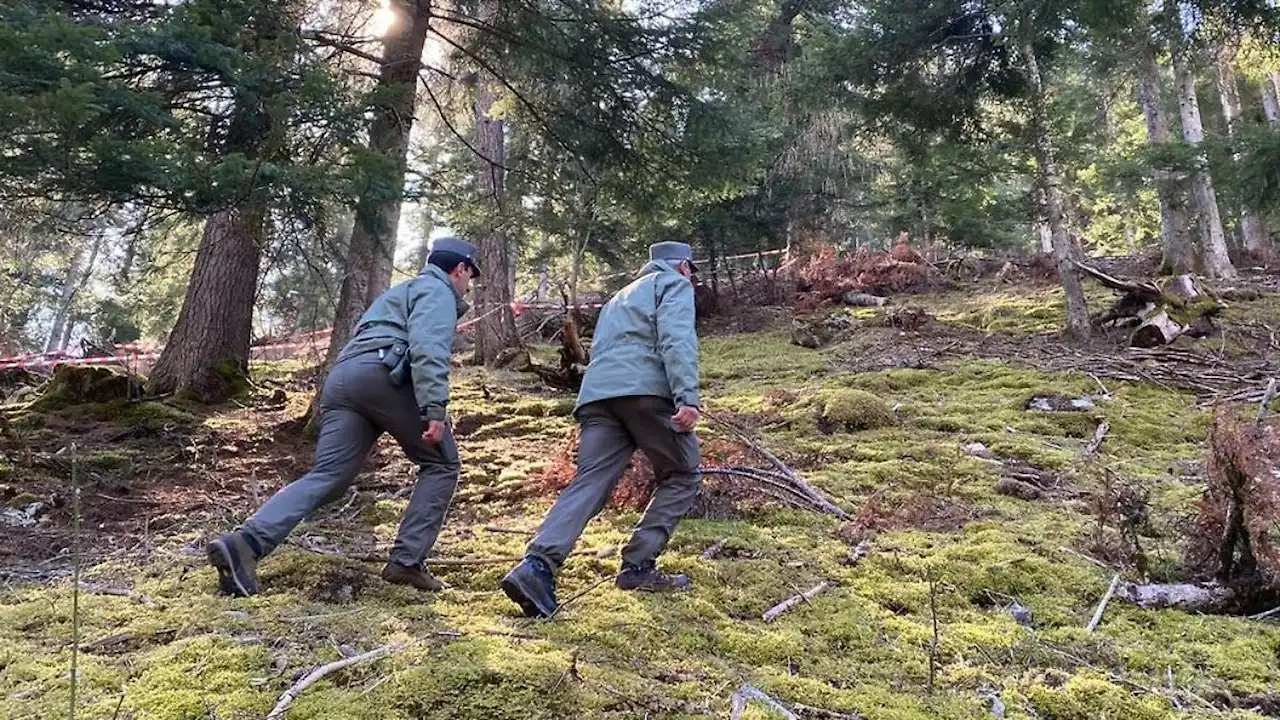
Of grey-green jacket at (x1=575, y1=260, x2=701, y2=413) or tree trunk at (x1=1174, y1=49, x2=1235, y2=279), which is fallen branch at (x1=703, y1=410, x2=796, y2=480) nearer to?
grey-green jacket at (x1=575, y1=260, x2=701, y2=413)

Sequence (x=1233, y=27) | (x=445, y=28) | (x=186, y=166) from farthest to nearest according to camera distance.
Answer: (x=445, y=28) → (x=1233, y=27) → (x=186, y=166)

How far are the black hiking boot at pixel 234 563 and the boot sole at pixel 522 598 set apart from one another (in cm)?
112

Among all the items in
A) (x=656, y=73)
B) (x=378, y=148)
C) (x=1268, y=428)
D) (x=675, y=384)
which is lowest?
(x=1268, y=428)

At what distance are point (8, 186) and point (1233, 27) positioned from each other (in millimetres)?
9927

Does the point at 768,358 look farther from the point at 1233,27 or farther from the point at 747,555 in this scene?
the point at 747,555

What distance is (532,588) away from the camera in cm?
319

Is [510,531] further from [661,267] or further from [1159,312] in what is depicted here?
[1159,312]

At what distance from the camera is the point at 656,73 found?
780cm

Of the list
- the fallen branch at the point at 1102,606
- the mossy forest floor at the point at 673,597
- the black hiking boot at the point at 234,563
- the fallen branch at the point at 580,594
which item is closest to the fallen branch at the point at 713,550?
the mossy forest floor at the point at 673,597

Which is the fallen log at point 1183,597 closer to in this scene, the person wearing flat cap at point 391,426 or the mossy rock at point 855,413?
the person wearing flat cap at point 391,426

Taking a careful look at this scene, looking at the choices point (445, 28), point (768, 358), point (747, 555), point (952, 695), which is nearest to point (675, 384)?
point (747, 555)

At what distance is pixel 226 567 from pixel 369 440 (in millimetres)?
780

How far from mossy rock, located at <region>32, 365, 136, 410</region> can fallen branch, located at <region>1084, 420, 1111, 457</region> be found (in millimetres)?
8687

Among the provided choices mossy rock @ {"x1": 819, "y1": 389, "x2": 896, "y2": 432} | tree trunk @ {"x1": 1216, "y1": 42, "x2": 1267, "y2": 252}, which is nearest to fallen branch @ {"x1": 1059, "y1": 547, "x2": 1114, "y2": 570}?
mossy rock @ {"x1": 819, "y1": 389, "x2": 896, "y2": 432}
